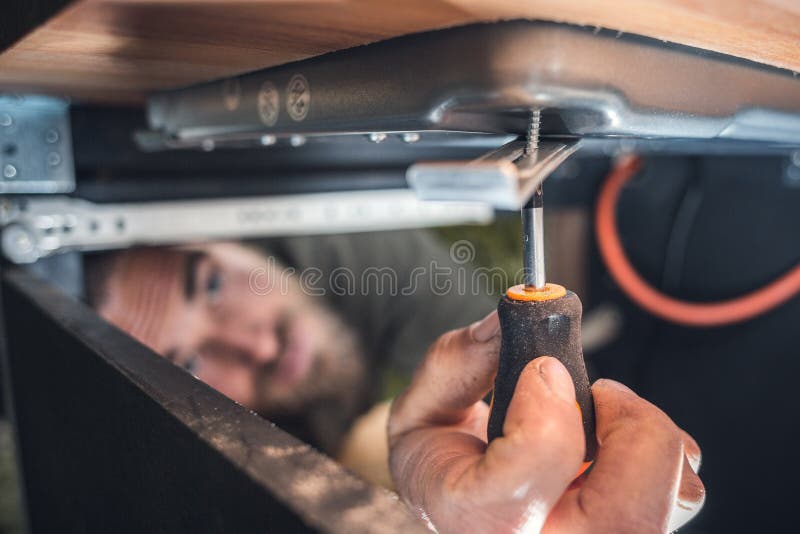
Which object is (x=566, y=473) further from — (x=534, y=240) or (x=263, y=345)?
(x=263, y=345)

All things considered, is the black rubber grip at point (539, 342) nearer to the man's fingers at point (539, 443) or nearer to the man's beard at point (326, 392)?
the man's fingers at point (539, 443)

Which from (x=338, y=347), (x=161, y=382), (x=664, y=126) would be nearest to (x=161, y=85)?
(x=161, y=382)

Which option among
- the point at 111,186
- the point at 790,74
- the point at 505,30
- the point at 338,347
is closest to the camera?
the point at 505,30

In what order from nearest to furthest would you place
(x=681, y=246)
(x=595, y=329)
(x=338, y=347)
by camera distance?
(x=338, y=347) < (x=681, y=246) < (x=595, y=329)

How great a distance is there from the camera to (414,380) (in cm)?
49

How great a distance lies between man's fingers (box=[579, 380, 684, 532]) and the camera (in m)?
0.33

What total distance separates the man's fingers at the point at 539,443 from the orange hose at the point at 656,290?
987 mm

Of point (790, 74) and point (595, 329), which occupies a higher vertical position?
point (790, 74)

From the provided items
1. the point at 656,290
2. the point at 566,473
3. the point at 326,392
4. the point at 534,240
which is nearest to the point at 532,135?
the point at 534,240

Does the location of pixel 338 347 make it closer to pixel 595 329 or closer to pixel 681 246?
pixel 595 329

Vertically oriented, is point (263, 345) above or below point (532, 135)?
below

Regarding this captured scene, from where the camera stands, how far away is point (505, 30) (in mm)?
283

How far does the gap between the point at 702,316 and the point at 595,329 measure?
0.24 meters

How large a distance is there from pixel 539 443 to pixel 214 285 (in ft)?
2.68
